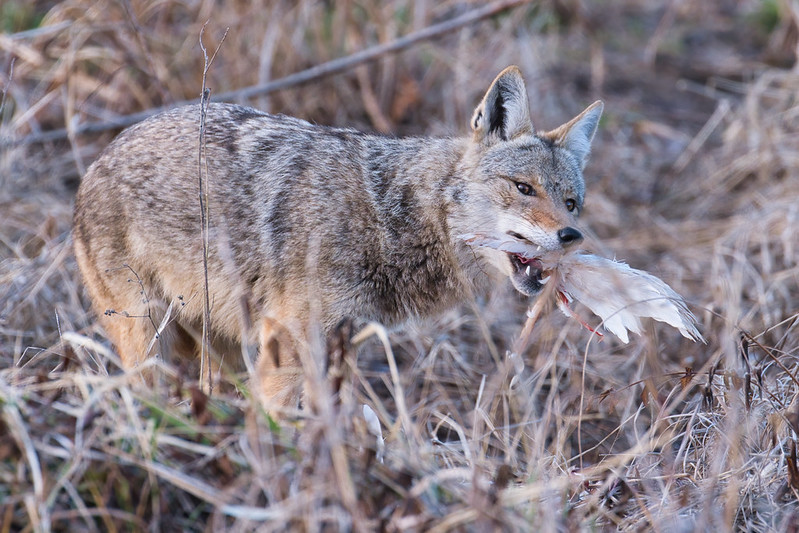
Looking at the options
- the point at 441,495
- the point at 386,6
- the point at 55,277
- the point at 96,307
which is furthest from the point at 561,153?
the point at 386,6

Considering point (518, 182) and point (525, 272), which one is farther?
point (518, 182)

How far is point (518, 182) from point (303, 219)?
4.07 feet

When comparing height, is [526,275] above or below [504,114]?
below

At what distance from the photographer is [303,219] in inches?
183

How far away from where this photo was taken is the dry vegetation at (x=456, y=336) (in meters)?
3.02

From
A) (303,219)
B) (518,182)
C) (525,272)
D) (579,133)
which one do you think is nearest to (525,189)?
(518,182)

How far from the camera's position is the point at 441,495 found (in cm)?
312

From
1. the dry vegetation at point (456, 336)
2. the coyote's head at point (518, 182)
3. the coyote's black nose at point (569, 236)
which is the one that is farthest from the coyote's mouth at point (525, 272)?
the dry vegetation at point (456, 336)

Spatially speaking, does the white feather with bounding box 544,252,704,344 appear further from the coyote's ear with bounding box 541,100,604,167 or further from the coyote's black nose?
the coyote's ear with bounding box 541,100,604,167

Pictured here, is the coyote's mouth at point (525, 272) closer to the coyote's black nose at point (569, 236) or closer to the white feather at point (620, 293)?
the white feather at point (620, 293)

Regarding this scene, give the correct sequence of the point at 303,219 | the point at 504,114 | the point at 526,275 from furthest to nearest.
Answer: the point at 504,114
the point at 303,219
the point at 526,275

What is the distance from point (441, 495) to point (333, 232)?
74.0 inches

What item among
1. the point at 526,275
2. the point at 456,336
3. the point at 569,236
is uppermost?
the point at 569,236

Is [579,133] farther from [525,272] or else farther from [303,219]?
[303,219]
